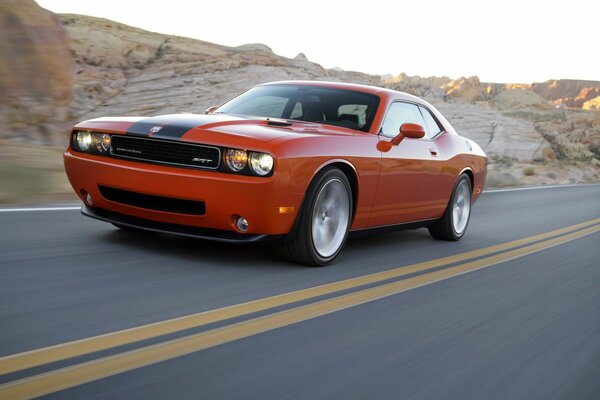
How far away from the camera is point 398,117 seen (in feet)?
22.3

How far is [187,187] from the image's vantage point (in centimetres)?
504

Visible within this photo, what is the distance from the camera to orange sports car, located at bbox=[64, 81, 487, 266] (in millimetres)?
5047

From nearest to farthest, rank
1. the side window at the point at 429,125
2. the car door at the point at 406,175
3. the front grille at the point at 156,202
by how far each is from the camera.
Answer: the front grille at the point at 156,202 < the car door at the point at 406,175 < the side window at the point at 429,125

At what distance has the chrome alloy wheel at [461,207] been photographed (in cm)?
795

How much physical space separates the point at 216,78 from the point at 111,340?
47607 mm

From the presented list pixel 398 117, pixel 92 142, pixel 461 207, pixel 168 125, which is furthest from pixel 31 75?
pixel 168 125

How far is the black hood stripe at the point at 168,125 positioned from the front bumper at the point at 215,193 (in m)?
0.21

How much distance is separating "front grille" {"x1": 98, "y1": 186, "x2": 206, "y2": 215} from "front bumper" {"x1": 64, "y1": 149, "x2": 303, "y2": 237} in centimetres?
3

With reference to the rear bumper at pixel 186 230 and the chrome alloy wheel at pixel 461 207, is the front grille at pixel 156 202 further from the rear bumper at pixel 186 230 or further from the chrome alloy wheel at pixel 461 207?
the chrome alloy wheel at pixel 461 207

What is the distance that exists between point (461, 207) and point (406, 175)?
69.9 inches

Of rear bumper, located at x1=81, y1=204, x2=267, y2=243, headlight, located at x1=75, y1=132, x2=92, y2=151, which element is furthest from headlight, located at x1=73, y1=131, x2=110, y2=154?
rear bumper, located at x1=81, y1=204, x2=267, y2=243

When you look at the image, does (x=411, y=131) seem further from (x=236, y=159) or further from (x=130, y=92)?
(x=130, y=92)

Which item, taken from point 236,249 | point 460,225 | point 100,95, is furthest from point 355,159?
point 100,95

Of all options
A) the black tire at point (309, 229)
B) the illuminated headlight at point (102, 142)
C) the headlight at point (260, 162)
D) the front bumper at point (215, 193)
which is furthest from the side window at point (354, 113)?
the illuminated headlight at point (102, 142)
